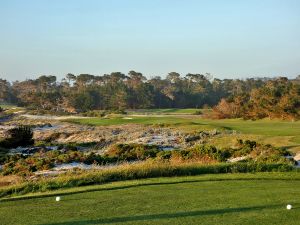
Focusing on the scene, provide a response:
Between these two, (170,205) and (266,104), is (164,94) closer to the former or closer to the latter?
(266,104)

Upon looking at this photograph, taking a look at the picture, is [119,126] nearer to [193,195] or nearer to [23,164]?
[23,164]

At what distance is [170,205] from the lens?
35.4ft

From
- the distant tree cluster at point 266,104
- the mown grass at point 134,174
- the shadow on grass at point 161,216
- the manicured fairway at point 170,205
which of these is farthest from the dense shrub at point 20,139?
the shadow on grass at point 161,216

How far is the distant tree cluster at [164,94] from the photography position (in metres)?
68.3

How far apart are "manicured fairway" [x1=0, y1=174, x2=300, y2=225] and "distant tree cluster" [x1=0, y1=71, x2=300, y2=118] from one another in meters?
51.8

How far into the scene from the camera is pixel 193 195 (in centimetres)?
1203

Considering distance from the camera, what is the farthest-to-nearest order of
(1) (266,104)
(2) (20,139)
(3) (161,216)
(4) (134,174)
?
(1) (266,104)
(2) (20,139)
(4) (134,174)
(3) (161,216)

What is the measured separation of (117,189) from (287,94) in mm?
55741

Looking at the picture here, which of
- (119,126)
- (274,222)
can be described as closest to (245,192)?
(274,222)

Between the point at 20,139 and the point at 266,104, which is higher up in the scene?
the point at 266,104

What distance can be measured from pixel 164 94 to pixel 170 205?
405 feet

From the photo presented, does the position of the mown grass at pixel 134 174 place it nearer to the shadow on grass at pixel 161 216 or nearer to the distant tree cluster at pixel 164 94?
the shadow on grass at pixel 161 216

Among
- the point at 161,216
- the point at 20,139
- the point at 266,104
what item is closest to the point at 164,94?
the point at 266,104

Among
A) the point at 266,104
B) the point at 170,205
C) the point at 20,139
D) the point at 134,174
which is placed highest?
the point at 170,205
